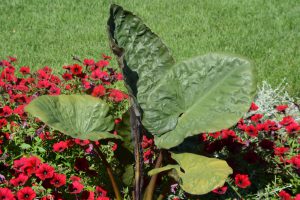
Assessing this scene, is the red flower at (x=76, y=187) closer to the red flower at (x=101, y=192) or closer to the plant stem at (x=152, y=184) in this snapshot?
the red flower at (x=101, y=192)

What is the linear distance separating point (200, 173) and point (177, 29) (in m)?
3.90

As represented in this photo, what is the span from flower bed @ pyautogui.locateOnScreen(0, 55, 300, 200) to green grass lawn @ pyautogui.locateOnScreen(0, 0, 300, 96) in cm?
131

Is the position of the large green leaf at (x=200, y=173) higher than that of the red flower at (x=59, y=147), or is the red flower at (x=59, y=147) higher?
the large green leaf at (x=200, y=173)

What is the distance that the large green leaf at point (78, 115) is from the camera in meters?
2.32

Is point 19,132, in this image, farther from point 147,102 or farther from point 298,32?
point 298,32

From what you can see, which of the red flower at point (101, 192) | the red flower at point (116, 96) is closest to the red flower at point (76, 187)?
the red flower at point (101, 192)

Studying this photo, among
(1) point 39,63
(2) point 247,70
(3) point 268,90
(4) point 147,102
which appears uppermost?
(2) point 247,70

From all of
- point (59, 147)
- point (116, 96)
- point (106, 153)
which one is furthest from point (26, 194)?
point (116, 96)

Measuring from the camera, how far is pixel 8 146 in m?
3.22

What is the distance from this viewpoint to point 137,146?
2.48 metres

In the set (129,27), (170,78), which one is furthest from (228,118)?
(129,27)

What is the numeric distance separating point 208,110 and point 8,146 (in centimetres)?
140

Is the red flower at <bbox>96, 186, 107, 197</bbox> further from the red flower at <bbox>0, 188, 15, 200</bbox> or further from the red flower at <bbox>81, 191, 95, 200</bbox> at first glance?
the red flower at <bbox>0, 188, 15, 200</bbox>

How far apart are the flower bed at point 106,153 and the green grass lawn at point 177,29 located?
51.5 inches
